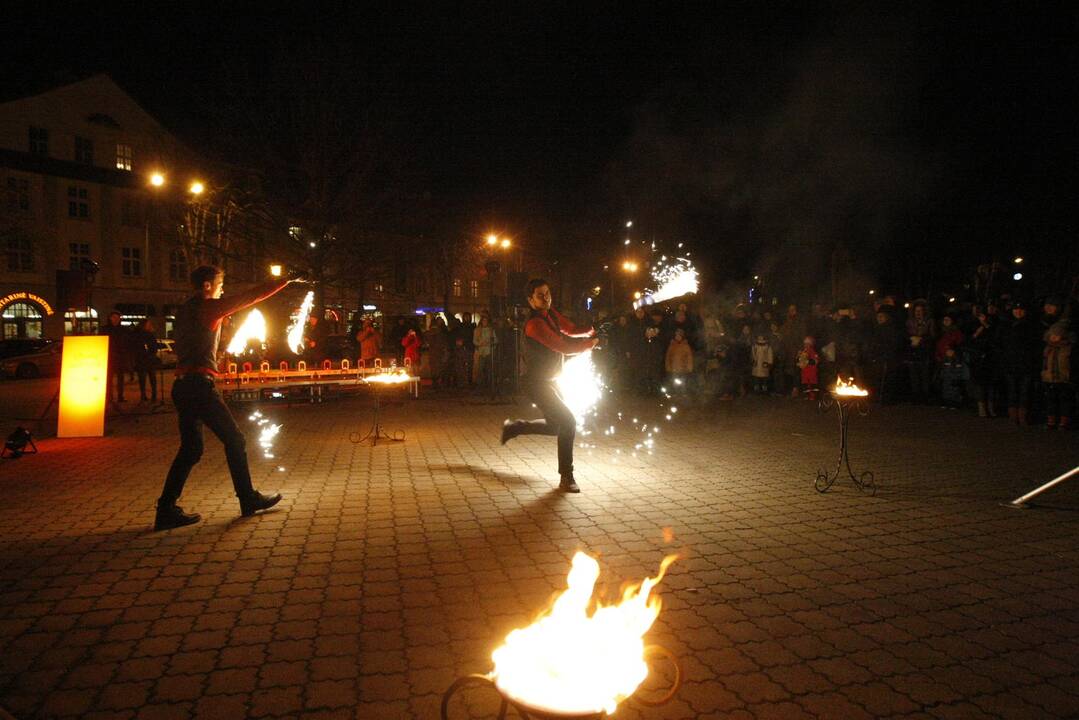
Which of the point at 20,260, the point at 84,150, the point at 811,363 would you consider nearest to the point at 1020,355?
the point at 811,363

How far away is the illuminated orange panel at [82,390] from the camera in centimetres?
1073

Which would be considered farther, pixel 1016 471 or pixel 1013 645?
pixel 1016 471

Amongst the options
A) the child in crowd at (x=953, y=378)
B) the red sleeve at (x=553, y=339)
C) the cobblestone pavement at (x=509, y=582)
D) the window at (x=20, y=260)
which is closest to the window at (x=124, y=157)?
the window at (x=20, y=260)

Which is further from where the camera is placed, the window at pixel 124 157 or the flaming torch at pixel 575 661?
the window at pixel 124 157

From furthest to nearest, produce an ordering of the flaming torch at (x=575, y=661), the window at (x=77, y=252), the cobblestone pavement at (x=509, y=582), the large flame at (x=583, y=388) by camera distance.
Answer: the window at (x=77, y=252) < the large flame at (x=583, y=388) < the cobblestone pavement at (x=509, y=582) < the flaming torch at (x=575, y=661)

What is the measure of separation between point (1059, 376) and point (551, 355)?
8048mm

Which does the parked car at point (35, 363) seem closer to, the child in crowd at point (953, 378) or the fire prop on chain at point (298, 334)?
the fire prop on chain at point (298, 334)

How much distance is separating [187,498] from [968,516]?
22.8 feet

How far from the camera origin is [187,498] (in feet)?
22.4

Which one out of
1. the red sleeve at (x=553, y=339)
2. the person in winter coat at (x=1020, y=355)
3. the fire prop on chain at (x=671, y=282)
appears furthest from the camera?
the fire prop on chain at (x=671, y=282)

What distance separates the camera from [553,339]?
7.12 meters

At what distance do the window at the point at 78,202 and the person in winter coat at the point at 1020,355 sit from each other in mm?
43055

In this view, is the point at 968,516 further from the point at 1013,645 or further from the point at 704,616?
the point at 704,616

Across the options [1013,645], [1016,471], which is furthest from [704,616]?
[1016,471]
